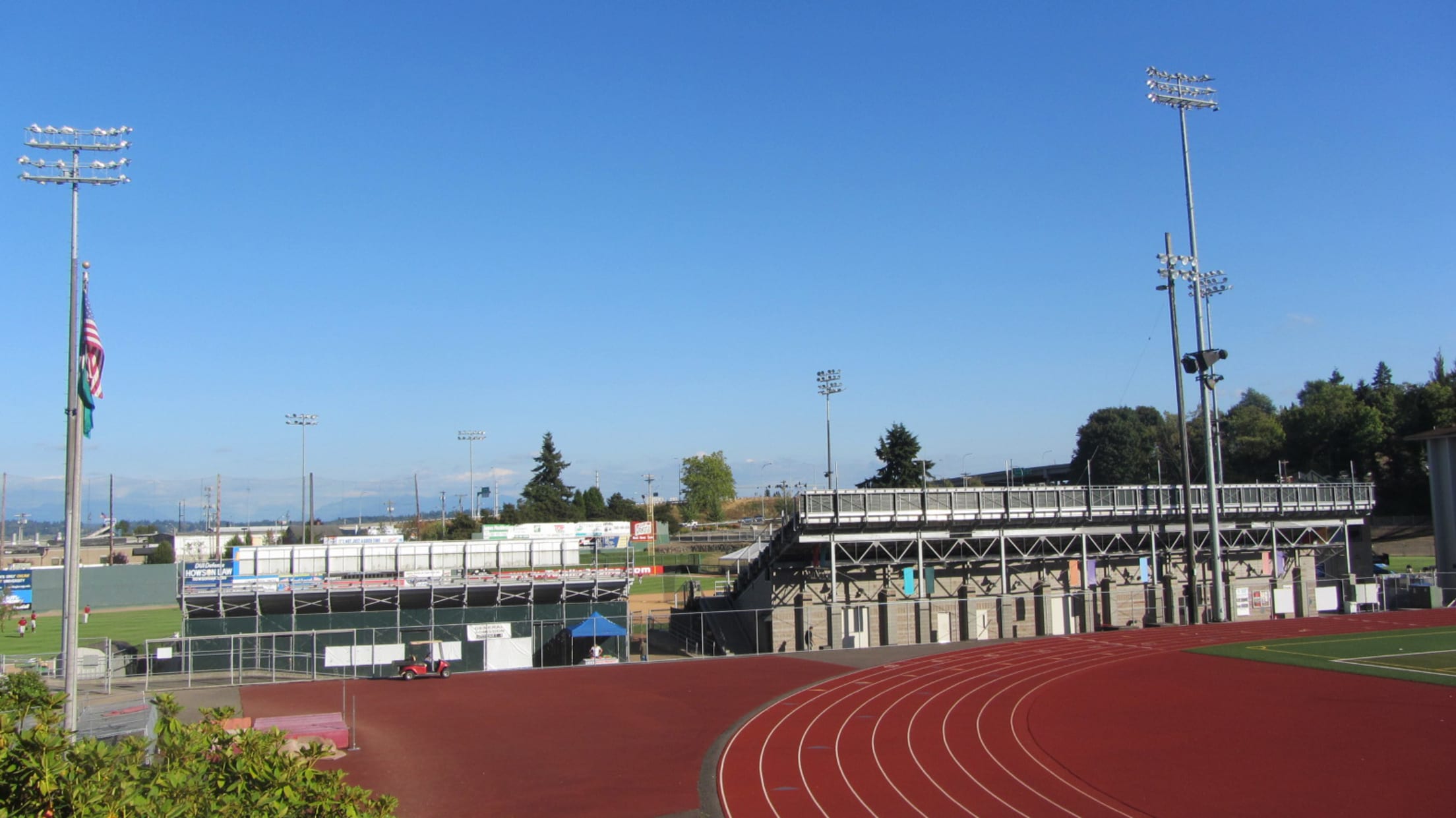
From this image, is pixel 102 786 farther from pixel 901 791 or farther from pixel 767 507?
pixel 767 507

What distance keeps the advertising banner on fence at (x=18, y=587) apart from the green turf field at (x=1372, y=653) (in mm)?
84646

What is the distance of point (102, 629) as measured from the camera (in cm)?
6172

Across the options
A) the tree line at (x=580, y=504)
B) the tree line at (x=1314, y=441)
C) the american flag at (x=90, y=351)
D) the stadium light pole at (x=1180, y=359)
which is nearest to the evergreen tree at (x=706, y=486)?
the tree line at (x=580, y=504)

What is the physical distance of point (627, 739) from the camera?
24.3 m

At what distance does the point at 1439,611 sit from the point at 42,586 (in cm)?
10003

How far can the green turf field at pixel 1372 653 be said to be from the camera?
31.6m

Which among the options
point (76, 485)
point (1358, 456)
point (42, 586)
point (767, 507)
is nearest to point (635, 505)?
point (767, 507)

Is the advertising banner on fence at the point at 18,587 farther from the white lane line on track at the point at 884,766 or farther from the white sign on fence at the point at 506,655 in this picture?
the white lane line on track at the point at 884,766

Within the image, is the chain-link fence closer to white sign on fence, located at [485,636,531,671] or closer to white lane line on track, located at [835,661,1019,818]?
white sign on fence, located at [485,636,531,671]

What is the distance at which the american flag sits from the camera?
845 inches

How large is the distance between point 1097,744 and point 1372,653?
20710 mm

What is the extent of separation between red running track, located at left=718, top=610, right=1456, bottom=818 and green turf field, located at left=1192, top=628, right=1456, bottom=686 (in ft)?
4.73

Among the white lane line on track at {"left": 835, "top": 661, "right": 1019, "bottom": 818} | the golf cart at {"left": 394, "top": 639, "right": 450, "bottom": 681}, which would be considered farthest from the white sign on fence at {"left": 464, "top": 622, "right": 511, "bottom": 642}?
the white lane line on track at {"left": 835, "top": 661, "right": 1019, "bottom": 818}

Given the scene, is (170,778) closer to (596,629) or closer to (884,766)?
(884,766)
